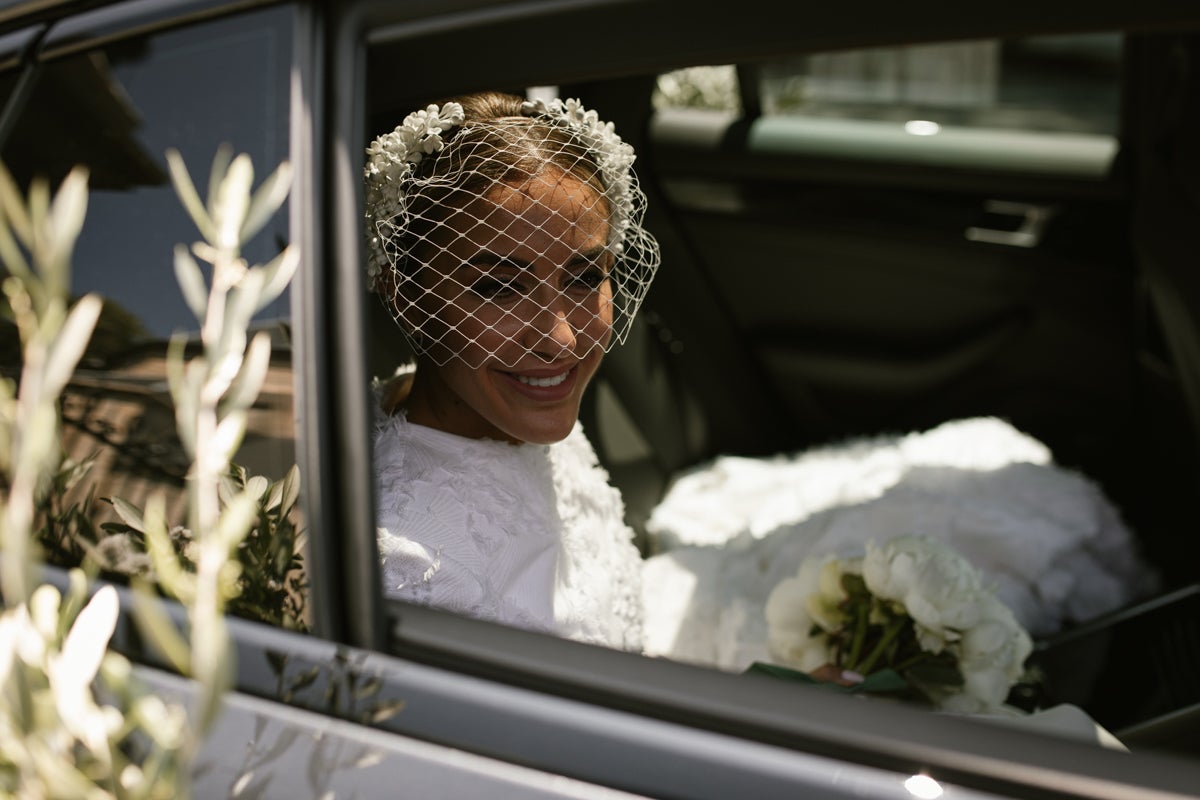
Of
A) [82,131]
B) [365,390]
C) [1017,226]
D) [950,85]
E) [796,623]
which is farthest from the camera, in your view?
[950,85]

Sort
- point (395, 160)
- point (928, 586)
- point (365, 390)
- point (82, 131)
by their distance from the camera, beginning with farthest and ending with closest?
point (928, 586), point (395, 160), point (82, 131), point (365, 390)

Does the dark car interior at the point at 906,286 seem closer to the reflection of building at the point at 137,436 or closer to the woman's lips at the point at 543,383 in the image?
the woman's lips at the point at 543,383

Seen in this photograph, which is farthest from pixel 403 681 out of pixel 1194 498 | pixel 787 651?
pixel 1194 498

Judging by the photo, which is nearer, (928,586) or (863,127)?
(928,586)

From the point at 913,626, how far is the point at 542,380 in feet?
2.38

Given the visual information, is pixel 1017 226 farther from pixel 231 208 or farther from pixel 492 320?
pixel 231 208

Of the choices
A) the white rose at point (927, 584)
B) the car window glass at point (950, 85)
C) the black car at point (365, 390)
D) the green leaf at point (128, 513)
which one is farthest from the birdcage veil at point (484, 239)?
the car window glass at point (950, 85)

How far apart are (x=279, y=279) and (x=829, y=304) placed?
8.81ft

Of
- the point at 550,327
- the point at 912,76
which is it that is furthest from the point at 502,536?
the point at 912,76

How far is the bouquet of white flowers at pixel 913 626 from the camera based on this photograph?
1684mm

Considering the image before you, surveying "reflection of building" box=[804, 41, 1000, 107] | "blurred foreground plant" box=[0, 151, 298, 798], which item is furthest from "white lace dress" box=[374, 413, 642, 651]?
"reflection of building" box=[804, 41, 1000, 107]

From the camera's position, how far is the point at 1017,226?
10.2ft

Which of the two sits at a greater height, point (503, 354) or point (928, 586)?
point (503, 354)

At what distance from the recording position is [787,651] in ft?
6.19
